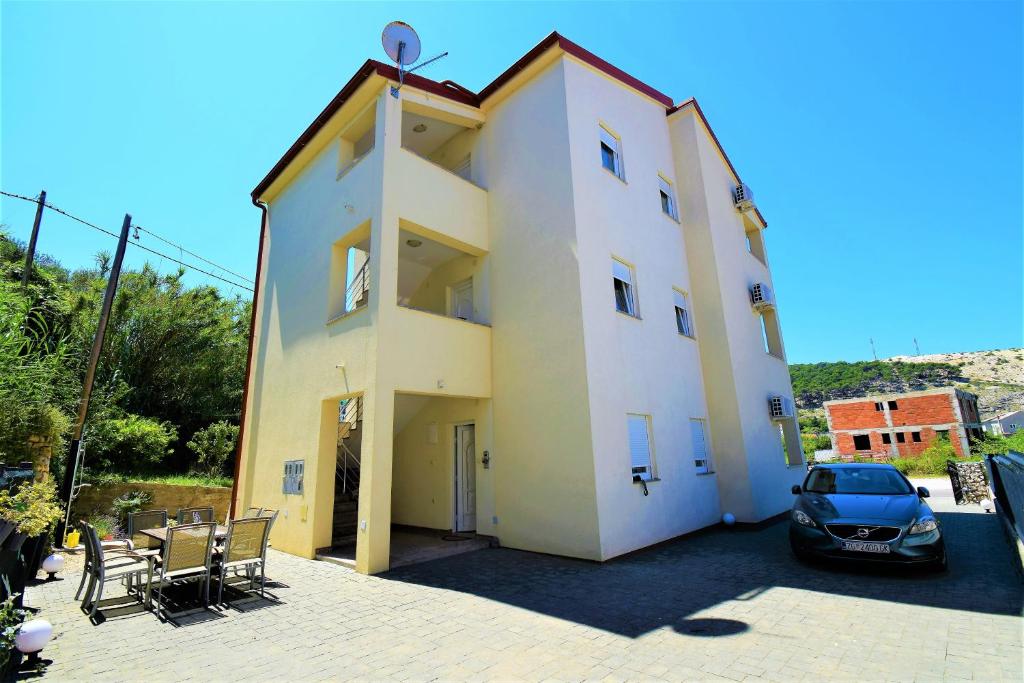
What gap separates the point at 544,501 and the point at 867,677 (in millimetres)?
5379

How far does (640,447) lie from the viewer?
9.22m

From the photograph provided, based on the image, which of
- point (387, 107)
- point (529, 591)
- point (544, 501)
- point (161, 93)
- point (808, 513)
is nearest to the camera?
point (529, 591)

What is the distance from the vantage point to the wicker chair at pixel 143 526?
6668 millimetres

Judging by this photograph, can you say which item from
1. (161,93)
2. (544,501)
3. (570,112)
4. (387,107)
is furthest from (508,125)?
(544,501)

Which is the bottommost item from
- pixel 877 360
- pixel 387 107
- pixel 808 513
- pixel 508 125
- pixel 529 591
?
pixel 529 591

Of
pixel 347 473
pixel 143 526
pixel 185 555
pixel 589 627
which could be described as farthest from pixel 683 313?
pixel 143 526

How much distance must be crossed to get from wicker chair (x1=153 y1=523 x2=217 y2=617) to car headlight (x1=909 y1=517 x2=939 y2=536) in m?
9.26

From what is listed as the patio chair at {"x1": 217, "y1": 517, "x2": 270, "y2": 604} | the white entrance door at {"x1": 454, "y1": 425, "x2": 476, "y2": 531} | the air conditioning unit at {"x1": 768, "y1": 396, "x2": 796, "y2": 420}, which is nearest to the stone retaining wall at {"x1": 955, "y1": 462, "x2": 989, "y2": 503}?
the air conditioning unit at {"x1": 768, "y1": 396, "x2": 796, "y2": 420}

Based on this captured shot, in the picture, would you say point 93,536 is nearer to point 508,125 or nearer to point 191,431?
point 508,125

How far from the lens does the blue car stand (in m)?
5.95

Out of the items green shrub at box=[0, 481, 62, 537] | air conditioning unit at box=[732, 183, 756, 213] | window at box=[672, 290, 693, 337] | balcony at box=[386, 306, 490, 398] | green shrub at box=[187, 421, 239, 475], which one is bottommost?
green shrub at box=[0, 481, 62, 537]

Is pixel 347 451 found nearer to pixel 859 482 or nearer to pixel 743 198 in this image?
pixel 859 482

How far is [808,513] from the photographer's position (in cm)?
691

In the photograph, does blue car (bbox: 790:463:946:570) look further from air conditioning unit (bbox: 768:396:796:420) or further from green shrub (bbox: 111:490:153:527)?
green shrub (bbox: 111:490:153:527)
